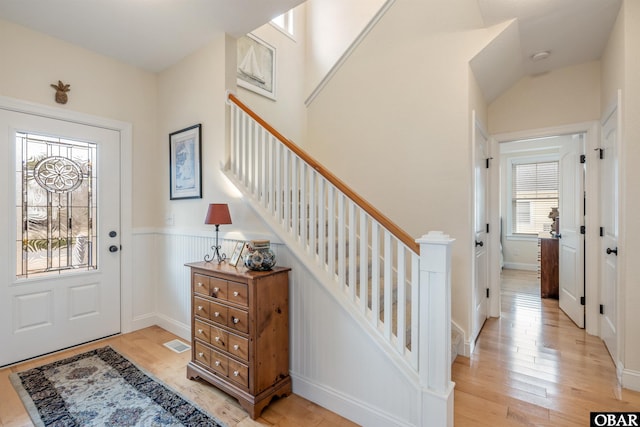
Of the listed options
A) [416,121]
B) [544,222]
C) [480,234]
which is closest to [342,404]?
[480,234]

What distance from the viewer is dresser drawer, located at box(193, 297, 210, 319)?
7.06ft

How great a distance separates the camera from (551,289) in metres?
4.37

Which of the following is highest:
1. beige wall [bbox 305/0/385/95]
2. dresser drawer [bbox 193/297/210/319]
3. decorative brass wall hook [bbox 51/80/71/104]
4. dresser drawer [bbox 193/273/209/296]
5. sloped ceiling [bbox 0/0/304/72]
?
beige wall [bbox 305/0/385/95]

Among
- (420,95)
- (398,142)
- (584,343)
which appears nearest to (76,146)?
(398,142)

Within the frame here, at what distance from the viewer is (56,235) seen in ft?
8.81

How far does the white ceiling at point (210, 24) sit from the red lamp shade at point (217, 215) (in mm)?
1450

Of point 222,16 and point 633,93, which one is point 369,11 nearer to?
point 222,16

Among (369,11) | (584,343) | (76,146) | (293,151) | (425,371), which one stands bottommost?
(584,343)

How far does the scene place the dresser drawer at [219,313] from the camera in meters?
2.02

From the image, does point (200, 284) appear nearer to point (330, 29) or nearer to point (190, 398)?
point (190, 398)

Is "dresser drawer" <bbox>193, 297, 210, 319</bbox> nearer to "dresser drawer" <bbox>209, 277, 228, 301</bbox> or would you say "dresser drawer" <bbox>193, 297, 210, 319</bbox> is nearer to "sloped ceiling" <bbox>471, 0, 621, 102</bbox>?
"dresser drawer" <bbox>209, 277, 228, 301</bbox>

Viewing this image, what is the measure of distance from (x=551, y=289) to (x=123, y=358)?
523cm

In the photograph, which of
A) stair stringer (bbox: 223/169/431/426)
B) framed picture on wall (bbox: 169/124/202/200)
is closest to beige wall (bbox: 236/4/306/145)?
framed picture on wall (bbox: 169/124/202/200)

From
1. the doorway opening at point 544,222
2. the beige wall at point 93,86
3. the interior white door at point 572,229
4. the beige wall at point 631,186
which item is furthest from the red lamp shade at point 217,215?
the interior white door at point 572,229
